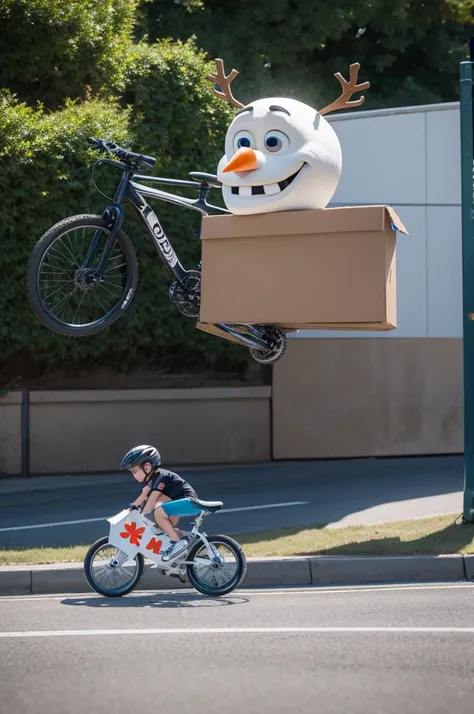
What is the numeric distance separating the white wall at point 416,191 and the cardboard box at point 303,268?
29.5ft

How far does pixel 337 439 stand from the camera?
743 inches

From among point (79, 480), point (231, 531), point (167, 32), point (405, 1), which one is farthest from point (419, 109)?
point (231, 531)

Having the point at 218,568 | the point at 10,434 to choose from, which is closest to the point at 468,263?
the point at 218,568

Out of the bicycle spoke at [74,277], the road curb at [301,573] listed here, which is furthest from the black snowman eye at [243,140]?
the road curb at [301,573]

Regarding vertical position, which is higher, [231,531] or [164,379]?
[164,379]

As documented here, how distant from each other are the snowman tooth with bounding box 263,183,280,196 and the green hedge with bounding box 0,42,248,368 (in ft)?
25.1

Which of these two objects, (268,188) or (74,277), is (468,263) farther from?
(74,277)

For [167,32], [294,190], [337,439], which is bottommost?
[337,439]

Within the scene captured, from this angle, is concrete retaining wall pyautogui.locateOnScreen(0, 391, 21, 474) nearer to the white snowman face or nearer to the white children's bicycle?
the white children's bicycle

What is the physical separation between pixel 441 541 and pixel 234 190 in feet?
12.8

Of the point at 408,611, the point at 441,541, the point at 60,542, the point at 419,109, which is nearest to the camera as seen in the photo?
the point at 408,611

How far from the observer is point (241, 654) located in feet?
22.5

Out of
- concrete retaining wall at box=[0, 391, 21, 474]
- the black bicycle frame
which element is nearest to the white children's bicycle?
the black bicycle frame

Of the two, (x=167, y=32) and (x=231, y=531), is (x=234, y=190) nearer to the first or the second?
(x=231, y=531)
